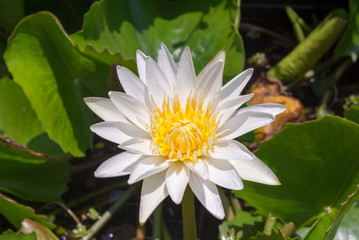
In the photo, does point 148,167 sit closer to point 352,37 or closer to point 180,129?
point 180,129

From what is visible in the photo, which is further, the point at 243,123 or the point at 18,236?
the point at 18,236

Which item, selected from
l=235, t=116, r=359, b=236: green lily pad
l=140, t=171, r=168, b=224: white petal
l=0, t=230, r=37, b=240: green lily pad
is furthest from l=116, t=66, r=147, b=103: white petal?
l=0, t=230, r=37, b=240: green lily pad

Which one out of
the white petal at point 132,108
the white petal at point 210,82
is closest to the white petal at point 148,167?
the white petal at point 132,108

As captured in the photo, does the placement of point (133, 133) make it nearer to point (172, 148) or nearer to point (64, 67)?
point (172, 148)

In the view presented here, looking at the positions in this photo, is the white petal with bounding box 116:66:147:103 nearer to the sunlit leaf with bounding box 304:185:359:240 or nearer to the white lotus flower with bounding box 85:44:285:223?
the white lotus flower with bounding box 85:44:285:223

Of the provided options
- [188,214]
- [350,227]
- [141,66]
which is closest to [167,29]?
[141,66]

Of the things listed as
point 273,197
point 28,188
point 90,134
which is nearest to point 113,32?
point 90,134
